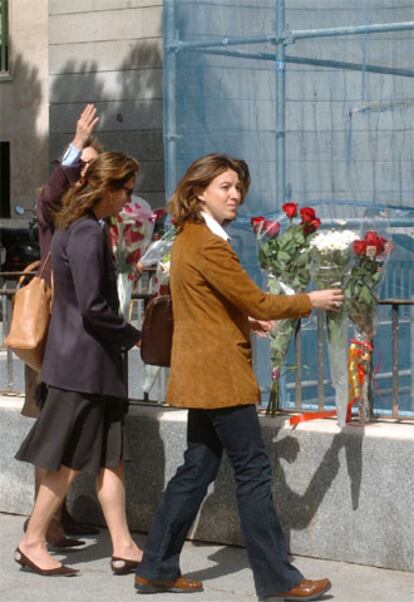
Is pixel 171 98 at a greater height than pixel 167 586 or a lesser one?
greater

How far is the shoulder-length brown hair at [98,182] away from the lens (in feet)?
20.3

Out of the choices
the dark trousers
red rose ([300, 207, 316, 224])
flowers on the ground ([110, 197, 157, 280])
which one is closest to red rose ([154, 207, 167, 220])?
flowers on the ground ([110, 197, 157, 280])

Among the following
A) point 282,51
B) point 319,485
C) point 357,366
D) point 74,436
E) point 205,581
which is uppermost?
point 282,51

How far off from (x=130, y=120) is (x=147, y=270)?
61.1 feet

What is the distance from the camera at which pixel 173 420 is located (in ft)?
22.6

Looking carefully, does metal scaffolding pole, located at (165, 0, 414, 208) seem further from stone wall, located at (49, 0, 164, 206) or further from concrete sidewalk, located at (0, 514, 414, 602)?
stone wall, located at (49, 0, 164, 206)

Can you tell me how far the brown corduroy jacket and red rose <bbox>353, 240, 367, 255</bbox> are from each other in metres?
0.53

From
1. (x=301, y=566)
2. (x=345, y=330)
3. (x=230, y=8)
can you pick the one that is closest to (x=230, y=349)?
(x=345, y=330)

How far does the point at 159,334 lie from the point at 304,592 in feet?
3.83

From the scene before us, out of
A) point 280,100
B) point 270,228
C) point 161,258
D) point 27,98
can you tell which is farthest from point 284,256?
point 27,98

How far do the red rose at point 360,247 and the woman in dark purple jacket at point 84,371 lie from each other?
93cm

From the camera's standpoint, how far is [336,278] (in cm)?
616

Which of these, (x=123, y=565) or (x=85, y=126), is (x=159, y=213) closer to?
(x=85, y=126)

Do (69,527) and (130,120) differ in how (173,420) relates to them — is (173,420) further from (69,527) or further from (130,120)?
(130,120)
